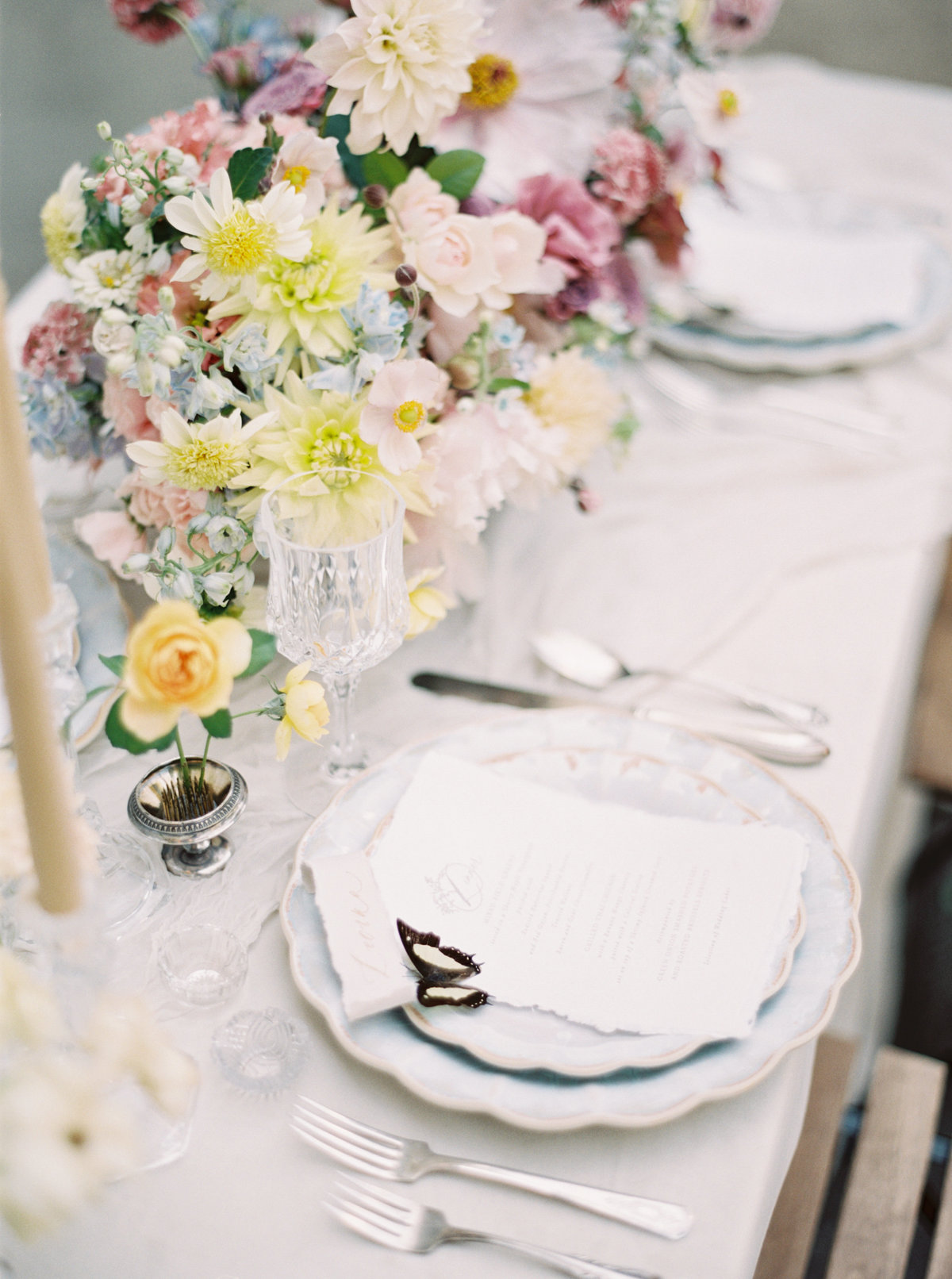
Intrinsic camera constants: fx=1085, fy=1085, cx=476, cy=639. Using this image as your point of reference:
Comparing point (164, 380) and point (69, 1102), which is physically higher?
point (164, 380)

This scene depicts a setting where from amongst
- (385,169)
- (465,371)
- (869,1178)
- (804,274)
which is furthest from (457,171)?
(869,1178)

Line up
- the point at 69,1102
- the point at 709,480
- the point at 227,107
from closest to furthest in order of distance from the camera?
1. the point at 69,1102
2. the point at 227,107
3. the point at 709,480

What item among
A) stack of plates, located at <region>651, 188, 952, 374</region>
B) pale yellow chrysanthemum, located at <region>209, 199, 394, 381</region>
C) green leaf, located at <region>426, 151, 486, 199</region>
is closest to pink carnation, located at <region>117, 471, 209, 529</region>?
pale yellow chrysanthemum, located at <region>209, 199, 394, 381</region>

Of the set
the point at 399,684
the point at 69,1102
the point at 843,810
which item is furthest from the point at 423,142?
the point at 69,1102

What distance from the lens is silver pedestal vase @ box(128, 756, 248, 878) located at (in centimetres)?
74

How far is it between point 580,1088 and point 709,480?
2.52 ft

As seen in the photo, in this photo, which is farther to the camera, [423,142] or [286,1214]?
[423,142]

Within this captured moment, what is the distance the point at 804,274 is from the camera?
1435 mm

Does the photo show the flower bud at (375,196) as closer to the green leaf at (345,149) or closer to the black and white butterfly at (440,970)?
the green leaf at (345,149)

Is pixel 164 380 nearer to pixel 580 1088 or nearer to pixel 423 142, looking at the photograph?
pixel 423 142

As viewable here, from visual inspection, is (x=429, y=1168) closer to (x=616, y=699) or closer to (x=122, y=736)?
(x=122, y=736)

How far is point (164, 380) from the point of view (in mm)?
759

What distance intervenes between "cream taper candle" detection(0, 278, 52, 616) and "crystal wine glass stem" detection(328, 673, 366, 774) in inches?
14.0

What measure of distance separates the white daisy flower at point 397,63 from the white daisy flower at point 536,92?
17 cm
